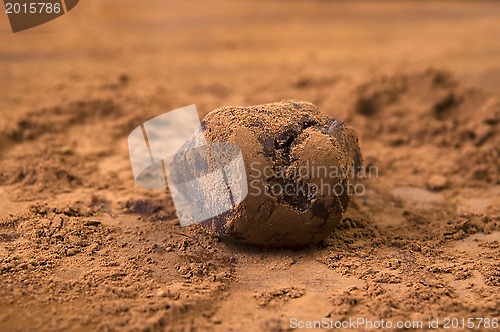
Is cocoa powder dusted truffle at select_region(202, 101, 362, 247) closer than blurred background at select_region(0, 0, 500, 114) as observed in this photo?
Yes

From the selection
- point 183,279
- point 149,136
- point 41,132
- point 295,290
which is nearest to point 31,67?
point 41,132

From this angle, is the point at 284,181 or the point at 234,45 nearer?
the point at 284,181

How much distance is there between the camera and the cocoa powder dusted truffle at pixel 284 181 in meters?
2.68

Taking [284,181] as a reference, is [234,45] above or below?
above

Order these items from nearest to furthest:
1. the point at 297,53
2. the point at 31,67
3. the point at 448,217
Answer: the point at 448,217
the point at 31,67
the point at 297,53

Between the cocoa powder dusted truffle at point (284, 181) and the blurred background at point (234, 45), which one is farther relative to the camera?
the blurred background at point (234, 45)

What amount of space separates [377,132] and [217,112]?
173 cm

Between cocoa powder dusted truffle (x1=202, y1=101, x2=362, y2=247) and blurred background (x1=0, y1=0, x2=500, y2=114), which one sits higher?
blurred background (x1=0, y1=0, x2=500, y2=114)

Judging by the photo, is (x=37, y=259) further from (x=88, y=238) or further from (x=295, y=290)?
(x=295, y=290)

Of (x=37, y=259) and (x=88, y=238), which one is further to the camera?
(x=88, y=238)

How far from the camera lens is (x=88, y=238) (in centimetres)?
288

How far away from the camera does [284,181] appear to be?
2.72 metres

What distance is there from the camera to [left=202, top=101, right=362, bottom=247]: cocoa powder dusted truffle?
2676 mm

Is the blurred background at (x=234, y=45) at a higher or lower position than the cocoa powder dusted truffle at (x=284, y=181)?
higher
